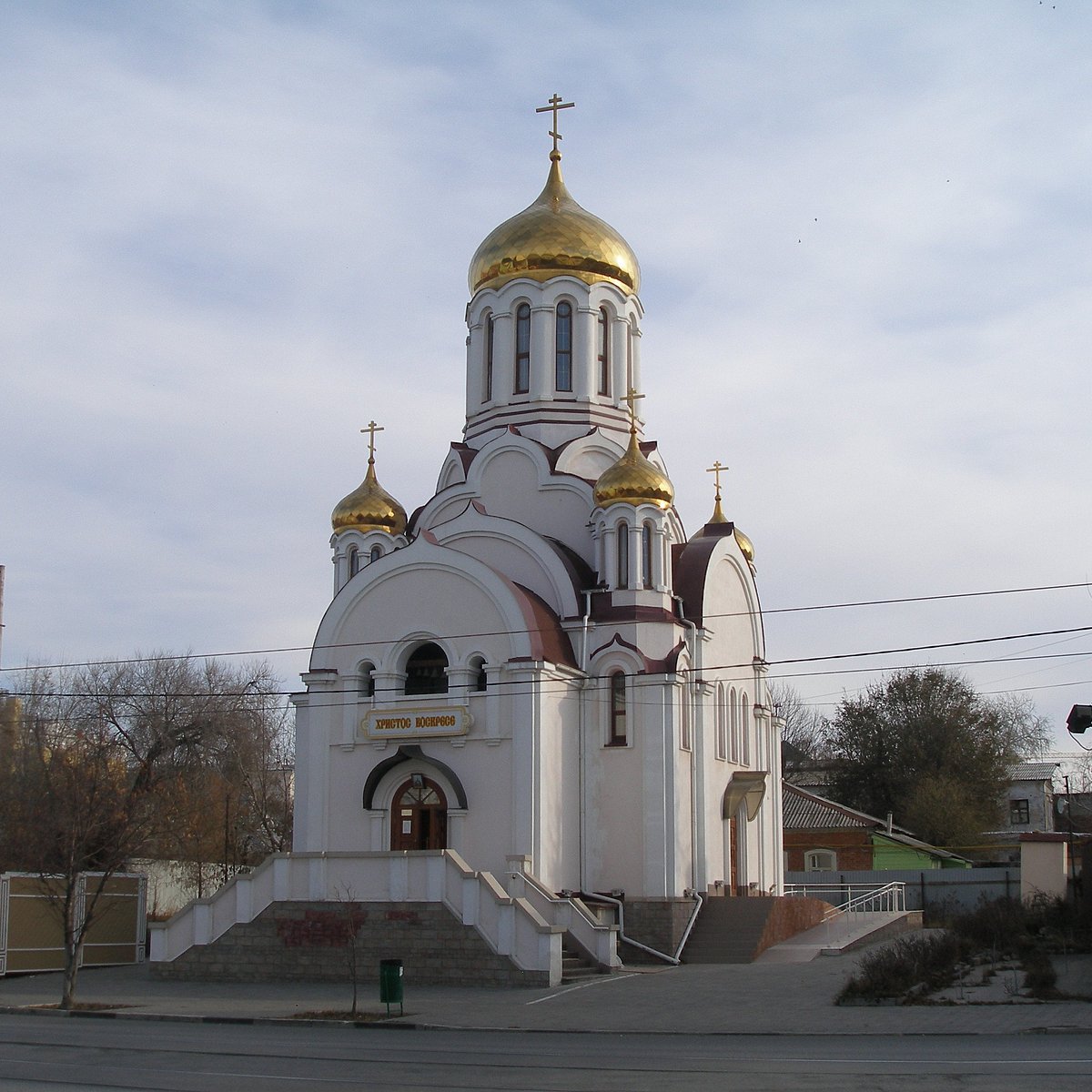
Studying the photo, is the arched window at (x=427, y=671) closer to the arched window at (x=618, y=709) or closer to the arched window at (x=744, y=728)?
the arched window at (x=618, y=709)

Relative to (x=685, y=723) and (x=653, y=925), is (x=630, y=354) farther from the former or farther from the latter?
(x=653, y=925)

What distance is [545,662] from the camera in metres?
26.7

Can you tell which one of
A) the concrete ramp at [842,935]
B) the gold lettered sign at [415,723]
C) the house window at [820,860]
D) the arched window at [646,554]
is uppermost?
the arched window at [646,554]

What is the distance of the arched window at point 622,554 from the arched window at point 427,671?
12.3ft

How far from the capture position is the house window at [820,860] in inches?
1821

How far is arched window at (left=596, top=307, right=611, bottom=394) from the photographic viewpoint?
107 feet

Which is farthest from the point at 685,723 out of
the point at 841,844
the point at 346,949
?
the point at 841,844

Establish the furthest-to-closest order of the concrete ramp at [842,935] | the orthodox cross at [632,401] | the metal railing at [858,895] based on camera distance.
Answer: the metal railing at [858,895], the orthodox cross at [632,401], the concrete ramp at [842,935]

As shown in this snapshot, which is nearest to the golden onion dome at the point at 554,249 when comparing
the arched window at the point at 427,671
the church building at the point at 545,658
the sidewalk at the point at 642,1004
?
the church building at the point at 545,658

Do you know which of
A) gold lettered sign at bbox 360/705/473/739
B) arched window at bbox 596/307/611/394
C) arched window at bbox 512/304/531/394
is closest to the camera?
gold lettered sign at bbox 360/705/473/739

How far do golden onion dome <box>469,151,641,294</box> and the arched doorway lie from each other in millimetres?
11653

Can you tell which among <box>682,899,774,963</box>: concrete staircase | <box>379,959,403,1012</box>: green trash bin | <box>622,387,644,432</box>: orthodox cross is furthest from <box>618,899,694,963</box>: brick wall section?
<box>622,387,644,432</box>: orthodox cross

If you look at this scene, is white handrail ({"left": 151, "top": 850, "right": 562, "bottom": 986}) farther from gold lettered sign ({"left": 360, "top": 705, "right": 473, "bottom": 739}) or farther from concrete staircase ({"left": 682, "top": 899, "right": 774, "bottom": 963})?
concrete staircase ({"left": 682, "top": 899, "right": 774, "bottom": 963})

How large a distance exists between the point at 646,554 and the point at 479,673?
13.4 feet
